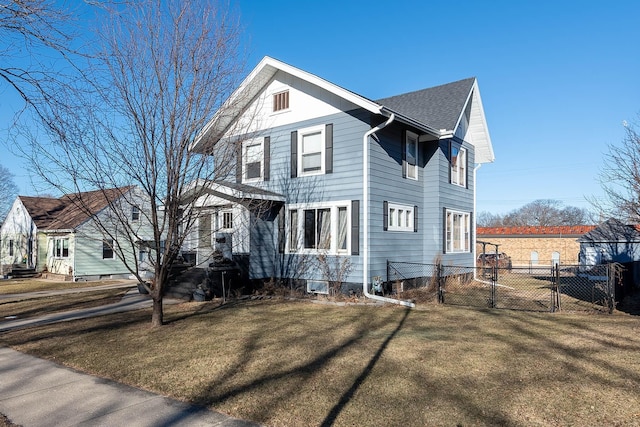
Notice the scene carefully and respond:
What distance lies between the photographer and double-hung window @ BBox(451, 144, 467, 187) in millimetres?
15935

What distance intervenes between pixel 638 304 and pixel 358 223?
829 centimetres

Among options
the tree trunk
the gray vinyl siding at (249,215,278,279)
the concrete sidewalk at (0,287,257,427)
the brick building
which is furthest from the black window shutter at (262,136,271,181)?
the brick building

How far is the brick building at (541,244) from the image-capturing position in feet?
123

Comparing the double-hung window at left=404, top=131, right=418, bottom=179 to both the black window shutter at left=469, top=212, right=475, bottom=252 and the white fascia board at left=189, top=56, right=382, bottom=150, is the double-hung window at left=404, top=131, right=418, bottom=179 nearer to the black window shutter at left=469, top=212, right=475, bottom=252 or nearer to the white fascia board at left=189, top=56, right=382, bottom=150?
the white fascia board at left=189, top=56, right=382, bottom=150

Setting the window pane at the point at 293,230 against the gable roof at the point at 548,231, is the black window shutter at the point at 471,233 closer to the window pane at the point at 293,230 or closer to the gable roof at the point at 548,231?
the window pane at the point at 293,230

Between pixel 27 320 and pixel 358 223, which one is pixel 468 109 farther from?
pixel 27 320

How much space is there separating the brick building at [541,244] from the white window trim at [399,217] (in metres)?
26.6

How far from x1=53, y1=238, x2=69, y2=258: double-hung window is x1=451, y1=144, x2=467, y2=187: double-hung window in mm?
20296

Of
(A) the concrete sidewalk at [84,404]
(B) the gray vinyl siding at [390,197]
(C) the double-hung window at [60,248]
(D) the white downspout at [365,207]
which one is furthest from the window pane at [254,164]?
(C) the double-hung window at [60,248]

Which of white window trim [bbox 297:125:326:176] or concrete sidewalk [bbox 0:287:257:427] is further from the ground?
white window trim [bbox 297:125:326:176]

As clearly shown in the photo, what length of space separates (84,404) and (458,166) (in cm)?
1456

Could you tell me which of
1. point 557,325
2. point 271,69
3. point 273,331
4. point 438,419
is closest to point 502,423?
point 438,419

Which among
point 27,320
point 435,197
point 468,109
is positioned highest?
point 468,109

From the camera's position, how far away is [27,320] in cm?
1022
